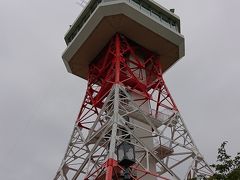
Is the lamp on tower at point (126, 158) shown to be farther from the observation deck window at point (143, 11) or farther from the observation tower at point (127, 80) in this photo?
the observation deck window at point (143, 11)

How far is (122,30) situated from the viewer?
109 feet

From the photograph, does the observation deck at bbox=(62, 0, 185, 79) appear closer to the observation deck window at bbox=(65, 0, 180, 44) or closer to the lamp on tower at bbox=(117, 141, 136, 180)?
the observation deck window at bbox=(65, 0, 180, 44)

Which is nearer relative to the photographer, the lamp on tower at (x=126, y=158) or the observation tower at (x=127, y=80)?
the lamp on tower at (x=126, y=158)

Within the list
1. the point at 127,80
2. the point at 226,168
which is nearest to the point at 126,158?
the point at 226,168

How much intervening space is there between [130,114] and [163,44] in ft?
27.8

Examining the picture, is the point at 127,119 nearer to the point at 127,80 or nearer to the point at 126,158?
the point at 127,80

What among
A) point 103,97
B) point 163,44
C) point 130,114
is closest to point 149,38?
point 163,44

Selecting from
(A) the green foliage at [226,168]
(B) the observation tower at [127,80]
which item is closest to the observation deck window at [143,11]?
(B) the observation tower at [127,80]

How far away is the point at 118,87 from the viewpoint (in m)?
28.8

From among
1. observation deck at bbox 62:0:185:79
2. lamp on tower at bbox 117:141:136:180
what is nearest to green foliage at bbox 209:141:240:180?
lamp on tower at bbox 117:141:136:180

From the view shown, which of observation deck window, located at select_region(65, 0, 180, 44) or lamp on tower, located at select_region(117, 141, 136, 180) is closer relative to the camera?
lamp on tower, located at select_region(117, 141, 136, 180)

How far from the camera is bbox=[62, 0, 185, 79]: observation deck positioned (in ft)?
105

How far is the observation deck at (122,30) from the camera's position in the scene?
105ft

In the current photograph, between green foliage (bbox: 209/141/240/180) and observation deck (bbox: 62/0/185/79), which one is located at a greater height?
observation deck (bbox: 62/0/185/79)
